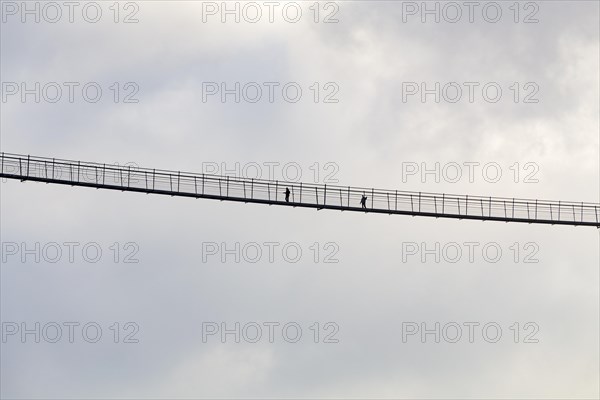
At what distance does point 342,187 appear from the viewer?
10850 centimetres

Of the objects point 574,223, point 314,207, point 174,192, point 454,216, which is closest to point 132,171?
point 174,192

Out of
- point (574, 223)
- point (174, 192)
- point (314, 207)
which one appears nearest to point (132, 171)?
point (174, 192)

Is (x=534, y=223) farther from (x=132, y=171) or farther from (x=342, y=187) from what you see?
(x=132, y=171)

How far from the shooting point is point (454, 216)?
11025 cm

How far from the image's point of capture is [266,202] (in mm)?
108500

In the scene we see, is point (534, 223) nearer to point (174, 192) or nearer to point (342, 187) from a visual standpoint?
point (342, 187)

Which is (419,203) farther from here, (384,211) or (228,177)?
(228,177)

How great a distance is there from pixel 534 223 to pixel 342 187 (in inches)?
469

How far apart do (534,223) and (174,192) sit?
21.1 m

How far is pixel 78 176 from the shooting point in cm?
10744

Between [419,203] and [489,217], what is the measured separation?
13.2ft

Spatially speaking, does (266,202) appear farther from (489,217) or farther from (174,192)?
(489,217)

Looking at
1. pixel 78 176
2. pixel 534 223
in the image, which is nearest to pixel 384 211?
pixel 534 223

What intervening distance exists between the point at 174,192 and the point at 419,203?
46.2ft
